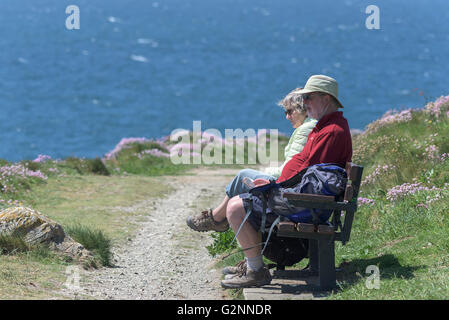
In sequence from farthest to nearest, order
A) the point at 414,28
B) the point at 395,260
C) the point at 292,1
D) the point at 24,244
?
the point at 292,1
the point at 414,28
the point at 24,244
the point at 395,260

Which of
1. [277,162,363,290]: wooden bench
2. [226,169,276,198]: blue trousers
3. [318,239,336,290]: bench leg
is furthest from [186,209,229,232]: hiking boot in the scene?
[318,239,336,290]: bench leg

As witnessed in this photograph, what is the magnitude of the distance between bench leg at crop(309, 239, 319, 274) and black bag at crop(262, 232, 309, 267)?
60mm

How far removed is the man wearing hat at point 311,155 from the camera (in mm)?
5824

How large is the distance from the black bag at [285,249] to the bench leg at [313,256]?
60mm

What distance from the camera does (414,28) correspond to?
13138 cm

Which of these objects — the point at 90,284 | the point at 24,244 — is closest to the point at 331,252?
the point at 90,284

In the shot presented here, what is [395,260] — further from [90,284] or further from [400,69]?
[400,69]

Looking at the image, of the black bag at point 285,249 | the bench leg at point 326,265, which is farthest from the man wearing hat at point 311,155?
the bench leg at point 326,265

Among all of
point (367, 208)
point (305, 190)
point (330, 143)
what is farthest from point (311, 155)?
point (367, 208)

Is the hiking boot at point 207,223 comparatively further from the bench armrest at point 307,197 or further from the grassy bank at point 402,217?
the bench armrest at point 307,197

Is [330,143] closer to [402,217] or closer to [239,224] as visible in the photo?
[239,224]

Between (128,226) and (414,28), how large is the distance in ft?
428

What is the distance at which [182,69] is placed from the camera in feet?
272

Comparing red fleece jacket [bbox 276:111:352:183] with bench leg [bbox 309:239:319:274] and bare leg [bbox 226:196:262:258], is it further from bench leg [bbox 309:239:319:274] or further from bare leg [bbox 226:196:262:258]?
bench leg [bbox 309:239:319:274]
